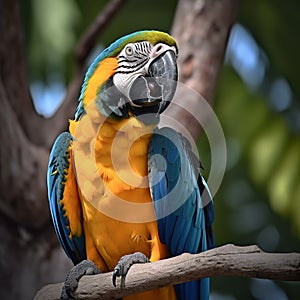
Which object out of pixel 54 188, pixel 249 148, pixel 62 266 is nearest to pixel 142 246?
pixel 54 188

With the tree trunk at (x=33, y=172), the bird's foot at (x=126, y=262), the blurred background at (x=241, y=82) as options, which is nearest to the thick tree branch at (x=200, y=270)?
the bird's foot at (x=126, y=262)

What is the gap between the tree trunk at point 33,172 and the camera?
10.5ft

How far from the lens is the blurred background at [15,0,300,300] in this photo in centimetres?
414

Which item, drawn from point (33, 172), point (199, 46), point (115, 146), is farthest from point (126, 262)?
point (199, 46)

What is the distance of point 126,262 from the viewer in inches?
86.4

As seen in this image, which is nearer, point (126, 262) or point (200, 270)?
point (200, 270)

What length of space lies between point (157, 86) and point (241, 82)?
1.96m

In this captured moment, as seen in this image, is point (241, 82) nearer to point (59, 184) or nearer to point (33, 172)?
point (33, 172)

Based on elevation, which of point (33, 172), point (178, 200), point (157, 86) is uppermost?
point (33, 172)

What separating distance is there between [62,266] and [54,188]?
82 centimetres

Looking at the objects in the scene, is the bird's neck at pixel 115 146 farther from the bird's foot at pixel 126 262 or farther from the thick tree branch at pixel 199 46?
the thick tree branch at pixel 199 46

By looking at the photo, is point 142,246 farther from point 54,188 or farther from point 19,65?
point 19,65

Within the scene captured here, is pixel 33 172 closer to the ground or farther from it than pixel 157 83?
farther from it

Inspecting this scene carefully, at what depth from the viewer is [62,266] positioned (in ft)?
10.7
